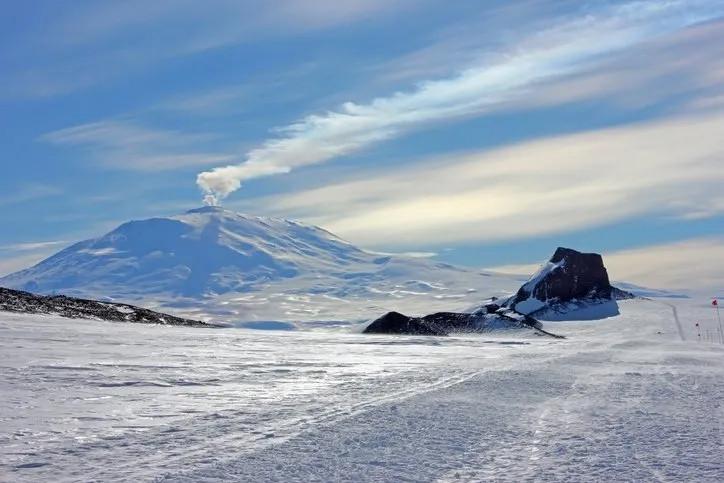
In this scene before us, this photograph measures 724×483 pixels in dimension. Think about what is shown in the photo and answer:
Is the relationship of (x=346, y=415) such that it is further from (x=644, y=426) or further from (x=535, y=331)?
(x=535, y=331)

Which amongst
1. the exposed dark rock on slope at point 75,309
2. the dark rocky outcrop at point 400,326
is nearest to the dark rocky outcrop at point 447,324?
the dark rocky outcrop at point 400,326

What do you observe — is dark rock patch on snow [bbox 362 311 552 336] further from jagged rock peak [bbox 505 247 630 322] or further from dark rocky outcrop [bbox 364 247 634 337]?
jagged rock peak [bbox 505 247 630 322]

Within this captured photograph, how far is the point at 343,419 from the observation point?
42.5 ft

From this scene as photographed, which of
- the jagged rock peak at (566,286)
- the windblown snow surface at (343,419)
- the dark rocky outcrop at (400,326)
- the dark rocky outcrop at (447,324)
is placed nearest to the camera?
the windblown snow surface at (343,419)

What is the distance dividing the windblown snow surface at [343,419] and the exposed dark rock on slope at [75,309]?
1996cm

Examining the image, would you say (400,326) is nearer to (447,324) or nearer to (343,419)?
(447,324)

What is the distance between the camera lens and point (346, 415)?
44.0 ft

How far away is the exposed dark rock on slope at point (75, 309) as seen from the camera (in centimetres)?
4438

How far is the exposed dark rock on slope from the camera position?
4438 cm

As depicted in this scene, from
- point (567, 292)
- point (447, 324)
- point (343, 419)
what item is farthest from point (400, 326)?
point (343, 419)

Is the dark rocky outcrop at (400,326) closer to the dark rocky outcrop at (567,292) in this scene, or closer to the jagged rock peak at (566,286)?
the dark rocky outcrop at (567,292)

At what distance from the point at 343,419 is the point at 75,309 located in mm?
39097

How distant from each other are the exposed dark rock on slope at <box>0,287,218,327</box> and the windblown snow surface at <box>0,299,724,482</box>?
A: 20.0m

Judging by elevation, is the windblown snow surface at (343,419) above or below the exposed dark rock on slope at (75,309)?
below
